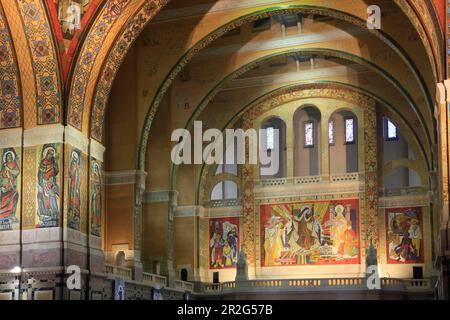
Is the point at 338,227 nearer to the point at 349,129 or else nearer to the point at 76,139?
the point at 349,129

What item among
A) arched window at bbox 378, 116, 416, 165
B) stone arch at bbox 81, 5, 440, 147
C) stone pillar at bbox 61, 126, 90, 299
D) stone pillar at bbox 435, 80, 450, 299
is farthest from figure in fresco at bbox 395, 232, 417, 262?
stone pillar at bbox 61, 126, 90, 299

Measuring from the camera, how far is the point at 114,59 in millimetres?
22188

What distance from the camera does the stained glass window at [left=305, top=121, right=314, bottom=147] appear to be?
111 ft

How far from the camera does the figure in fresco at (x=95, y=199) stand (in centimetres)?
2169

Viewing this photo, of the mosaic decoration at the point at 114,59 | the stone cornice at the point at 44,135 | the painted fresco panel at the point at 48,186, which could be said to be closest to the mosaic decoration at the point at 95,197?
the mosaic decoration at the point at 114,59

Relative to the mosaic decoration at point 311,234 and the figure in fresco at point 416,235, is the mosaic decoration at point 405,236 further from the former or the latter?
the mosaic decoration at point 311,234

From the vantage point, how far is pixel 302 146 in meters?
34.0

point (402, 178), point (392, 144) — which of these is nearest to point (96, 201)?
point (392, 144)

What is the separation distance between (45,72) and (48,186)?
2910 mm

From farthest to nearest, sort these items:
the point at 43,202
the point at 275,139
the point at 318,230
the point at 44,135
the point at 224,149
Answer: the point at 275,139, the point at 224,149, the point at 318,230, the point at 44,135, the point at 43,202

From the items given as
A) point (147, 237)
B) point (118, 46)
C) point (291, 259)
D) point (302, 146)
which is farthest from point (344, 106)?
point (118, 46)

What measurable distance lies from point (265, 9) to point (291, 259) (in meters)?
10.6

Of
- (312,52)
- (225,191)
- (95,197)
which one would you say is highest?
(312,52)

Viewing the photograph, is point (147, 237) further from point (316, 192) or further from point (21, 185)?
point (21, 185)
